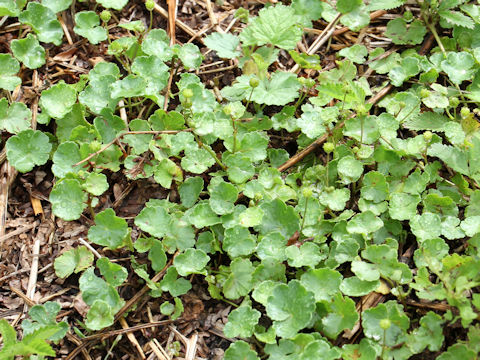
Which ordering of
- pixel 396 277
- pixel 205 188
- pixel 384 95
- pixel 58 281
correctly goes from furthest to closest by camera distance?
pixel 384 95
pixel 205 188
pixel 58 281
pixel 396 277

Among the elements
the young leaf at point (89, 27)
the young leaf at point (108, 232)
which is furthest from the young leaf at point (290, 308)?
the young leaf at point (89, 27)

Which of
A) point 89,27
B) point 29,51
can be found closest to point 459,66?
point 89,27

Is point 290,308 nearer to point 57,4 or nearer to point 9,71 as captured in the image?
point 9,71

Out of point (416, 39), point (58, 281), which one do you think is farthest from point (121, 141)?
point (416, 39)

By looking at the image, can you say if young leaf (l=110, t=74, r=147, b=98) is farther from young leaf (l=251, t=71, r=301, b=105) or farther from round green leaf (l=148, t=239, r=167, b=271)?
round green leaf (l=148, t=239, r=167, b=271)

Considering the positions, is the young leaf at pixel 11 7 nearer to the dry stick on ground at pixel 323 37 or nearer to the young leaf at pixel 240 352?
the dry stick on ground at pixel 323 37

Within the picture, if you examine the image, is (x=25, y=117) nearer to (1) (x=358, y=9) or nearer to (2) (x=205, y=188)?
(2) (x=205, y=188)

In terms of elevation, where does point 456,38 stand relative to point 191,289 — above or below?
above
